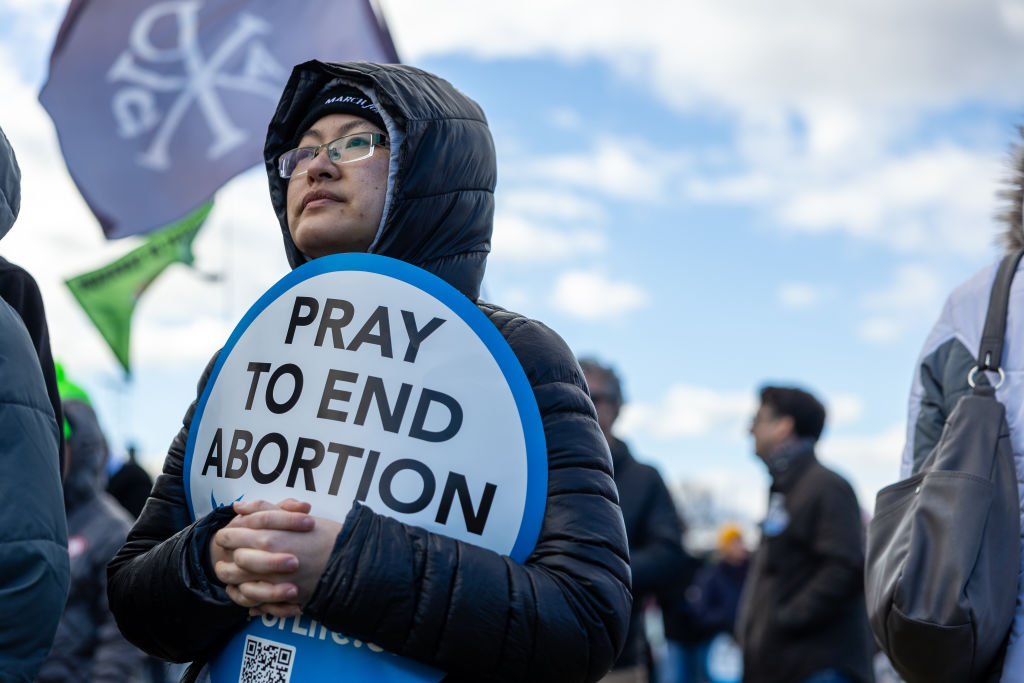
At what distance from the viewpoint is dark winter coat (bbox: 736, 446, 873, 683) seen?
4.33m

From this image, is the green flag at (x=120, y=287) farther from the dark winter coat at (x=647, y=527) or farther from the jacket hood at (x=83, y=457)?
the dark winter coat at (x=647, y=527)

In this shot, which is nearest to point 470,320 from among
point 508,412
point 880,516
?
point 508,412

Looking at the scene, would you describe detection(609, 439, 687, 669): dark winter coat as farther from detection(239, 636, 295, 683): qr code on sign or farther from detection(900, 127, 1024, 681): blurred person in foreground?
detection(239, 636, 295, 683): qr code on sign

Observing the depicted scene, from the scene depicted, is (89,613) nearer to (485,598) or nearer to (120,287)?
(120,287)

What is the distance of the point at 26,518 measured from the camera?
5.17 ft

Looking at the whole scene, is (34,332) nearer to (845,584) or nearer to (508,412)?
(508,412)

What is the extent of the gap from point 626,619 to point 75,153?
15.0 feet

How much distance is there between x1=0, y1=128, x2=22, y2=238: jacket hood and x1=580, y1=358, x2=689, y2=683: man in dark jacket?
9.80 feet

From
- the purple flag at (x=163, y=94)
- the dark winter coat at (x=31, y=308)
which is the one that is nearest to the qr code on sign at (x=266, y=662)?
the dark winter coat at (x=31, y=308)

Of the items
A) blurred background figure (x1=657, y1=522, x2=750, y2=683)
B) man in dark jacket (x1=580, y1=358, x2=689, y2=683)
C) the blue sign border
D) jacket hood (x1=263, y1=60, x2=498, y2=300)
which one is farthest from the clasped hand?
blurred background figure (x1=657, y1=522, x2=750, y2=683)

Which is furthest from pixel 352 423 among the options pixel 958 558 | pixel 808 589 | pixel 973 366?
pixel 808 589

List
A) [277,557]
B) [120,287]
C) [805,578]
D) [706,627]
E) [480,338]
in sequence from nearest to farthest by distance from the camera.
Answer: [277,557] → [480,338] → [805,578] → [120,287] → [706,627]

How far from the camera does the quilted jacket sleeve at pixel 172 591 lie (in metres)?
1.58

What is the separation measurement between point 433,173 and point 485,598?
2.46 ft
